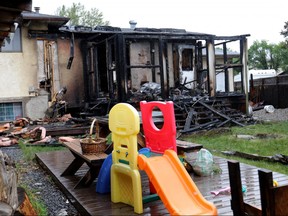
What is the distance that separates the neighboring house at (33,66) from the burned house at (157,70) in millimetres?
803

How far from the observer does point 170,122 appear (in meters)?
4.34

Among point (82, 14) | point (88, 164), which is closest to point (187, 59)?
point (88, 164)

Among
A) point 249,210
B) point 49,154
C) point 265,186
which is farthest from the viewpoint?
point 49,154

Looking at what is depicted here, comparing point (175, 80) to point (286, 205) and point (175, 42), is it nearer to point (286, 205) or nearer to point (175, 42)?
point (175, 42)

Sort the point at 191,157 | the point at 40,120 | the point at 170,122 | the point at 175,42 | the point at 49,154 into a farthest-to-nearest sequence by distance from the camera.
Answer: the point at 175,42, the point at 40,120, the point at 49,154, the point at 191,157, the point at 170,122

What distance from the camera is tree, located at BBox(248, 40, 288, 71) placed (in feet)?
178

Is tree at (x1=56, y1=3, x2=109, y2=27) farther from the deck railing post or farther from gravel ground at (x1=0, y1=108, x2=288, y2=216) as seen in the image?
the deck railing post

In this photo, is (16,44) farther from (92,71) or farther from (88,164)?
(88,164)

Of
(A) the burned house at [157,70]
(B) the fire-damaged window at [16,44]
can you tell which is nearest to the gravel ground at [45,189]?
(A) the burned house at [157,70]

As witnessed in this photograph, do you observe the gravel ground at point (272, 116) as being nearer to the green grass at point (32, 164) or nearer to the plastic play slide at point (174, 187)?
the green grass at point (32, 164)

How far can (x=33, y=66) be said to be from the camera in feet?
47.4

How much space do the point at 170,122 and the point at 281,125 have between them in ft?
29.5

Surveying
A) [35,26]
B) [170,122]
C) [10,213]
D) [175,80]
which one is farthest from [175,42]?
[10,213]

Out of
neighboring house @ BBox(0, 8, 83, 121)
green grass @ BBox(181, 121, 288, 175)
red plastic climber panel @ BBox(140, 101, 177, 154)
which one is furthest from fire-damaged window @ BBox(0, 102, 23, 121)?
red plastic climber panel @ BBox(140, 101, 177, 154)
